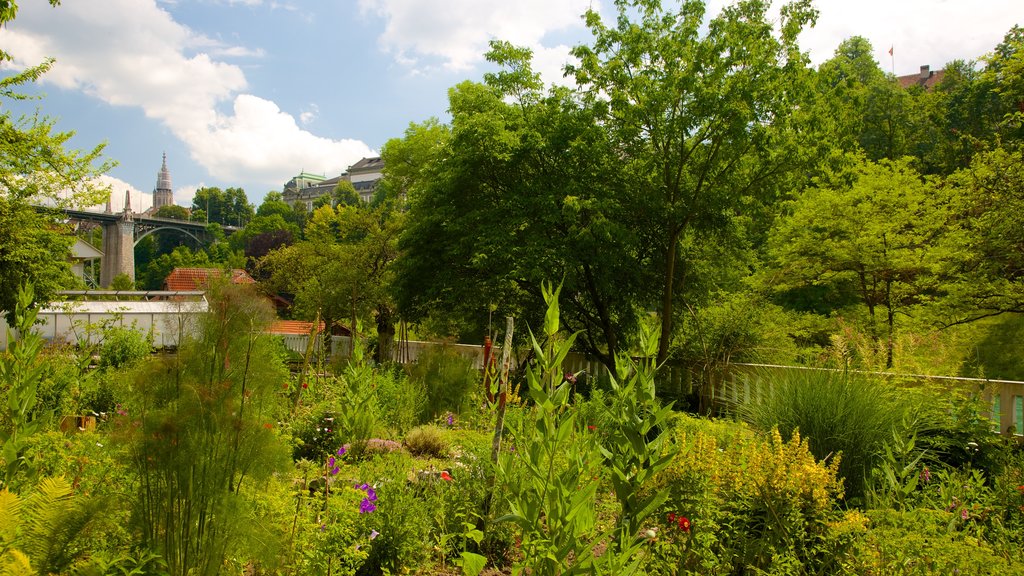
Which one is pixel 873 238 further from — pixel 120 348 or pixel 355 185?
pixel 355 185

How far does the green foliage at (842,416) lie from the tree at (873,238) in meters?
7.77

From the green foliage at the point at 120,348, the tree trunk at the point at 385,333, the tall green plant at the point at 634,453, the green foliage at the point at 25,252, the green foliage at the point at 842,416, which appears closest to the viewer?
the tall green plant at the point at 634,453

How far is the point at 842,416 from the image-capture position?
454 cm

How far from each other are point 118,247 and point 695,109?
8181cm

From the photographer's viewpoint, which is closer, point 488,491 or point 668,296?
point 488,491

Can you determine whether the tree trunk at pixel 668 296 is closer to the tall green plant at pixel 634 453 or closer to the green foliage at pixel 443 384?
the green foliage at pixel 443 384

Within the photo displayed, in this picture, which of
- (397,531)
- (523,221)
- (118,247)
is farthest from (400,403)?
(118,247)

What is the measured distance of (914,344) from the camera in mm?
7176

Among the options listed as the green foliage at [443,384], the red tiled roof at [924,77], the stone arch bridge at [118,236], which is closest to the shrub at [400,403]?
the green foliage at [443,384]

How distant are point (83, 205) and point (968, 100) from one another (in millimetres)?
27732

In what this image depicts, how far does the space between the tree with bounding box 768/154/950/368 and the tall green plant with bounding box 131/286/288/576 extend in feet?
37.4

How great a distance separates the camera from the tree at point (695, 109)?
34.6ft

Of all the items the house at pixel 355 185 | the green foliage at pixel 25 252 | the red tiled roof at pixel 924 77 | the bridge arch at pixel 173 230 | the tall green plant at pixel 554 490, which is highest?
the house at pixel 355 185

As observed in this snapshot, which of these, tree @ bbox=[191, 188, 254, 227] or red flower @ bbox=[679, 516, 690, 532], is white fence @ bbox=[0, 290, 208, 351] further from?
tree @ bbox=[191, 188, 254, 227]
